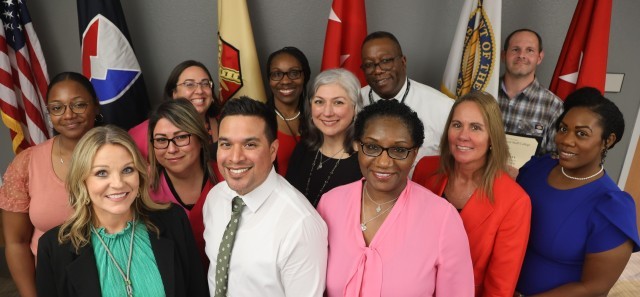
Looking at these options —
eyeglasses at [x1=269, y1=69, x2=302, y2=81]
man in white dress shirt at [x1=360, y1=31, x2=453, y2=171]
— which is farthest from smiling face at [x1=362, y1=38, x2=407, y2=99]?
eyeglasses at [x1=269, y1=69, x2=302, y2=81]

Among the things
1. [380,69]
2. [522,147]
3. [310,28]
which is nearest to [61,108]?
[380,69]

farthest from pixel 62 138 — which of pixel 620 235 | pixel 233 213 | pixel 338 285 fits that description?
Result: pixel 620 235

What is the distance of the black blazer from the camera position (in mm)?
1495

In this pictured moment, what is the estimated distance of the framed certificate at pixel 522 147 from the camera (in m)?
2.57

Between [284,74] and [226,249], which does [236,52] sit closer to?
[284,74]

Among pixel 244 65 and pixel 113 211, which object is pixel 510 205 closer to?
pixel 113 211

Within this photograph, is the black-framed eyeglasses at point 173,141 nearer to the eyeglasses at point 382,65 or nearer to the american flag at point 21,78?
the eyeglasses at point 382,65

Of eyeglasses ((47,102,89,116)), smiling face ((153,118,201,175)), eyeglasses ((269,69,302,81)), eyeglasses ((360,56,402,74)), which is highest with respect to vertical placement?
eyeglasses ((360,56,402,74))

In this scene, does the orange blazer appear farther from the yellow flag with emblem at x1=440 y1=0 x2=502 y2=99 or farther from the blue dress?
the yellow flag with emblem at x1=440 y1=0 x2=502 y2=99

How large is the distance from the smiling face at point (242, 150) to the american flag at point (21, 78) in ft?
7.91

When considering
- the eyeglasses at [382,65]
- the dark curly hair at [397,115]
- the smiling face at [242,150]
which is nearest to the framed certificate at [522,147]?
the eyeglasses at [382,65]

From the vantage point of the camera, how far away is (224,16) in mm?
3098

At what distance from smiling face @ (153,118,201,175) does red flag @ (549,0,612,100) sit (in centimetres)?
284

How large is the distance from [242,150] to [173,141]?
595mm
